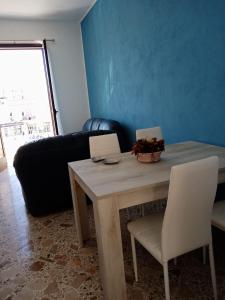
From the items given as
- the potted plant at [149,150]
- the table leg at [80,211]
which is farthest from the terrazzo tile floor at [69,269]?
the potted plant at [149,150]

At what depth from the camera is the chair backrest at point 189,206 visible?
4.05 feet

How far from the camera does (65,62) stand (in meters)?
5.20

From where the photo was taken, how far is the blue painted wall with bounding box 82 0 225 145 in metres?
2.04

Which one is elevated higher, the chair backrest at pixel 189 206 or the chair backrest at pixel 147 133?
the chair backrest at pixel 147 133

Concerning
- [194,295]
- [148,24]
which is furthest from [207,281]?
[148,24]

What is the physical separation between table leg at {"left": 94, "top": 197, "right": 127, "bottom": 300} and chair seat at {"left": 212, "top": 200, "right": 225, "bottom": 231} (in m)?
0.61

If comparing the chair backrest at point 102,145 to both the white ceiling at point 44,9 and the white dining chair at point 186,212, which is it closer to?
the white dining chair at point 186,212

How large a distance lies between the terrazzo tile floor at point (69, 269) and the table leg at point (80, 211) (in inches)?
3.6

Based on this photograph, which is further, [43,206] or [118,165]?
[43,206]

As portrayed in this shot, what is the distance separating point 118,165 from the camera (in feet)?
6.13

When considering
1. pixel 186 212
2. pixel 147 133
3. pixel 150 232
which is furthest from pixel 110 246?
pixel 147 133

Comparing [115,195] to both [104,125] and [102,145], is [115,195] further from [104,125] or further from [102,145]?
[104,125]

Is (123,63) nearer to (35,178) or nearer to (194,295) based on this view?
(35,178)

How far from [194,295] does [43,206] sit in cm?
185
